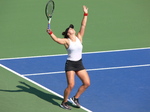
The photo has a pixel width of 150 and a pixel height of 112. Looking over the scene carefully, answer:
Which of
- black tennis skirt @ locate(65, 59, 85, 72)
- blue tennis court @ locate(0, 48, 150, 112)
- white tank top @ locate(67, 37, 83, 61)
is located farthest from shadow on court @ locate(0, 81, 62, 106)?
white tank top @ locate(67, 37, 83, 61)

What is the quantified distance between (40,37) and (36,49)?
122 centimetres

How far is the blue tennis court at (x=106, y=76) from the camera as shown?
13.0 m

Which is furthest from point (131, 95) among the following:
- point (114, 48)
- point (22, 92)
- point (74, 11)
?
point (74, 11)

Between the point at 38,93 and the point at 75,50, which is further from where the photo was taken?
the point at 38,93

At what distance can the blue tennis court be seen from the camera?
1302 cm

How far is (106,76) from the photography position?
1491 cm

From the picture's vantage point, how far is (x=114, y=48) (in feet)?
57.6

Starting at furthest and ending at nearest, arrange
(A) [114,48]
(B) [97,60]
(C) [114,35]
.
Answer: (C) [114,35] → (A) [114,48] → (B) [97,60]

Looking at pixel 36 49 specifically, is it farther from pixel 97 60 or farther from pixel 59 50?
pixel 97 60

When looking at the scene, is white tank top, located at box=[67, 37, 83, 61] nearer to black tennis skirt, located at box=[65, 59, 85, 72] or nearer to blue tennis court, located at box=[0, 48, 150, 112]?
black tennis skirt, located at box=[65, 59, 85, 72]

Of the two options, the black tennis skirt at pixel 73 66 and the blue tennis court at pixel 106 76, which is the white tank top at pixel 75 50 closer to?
the black tennis skirt at pixel 73 66

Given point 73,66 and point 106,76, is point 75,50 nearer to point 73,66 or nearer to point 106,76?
point 73,66

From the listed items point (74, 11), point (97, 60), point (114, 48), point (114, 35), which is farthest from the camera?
point (74, 11)

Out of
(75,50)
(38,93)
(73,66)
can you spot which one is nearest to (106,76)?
(38,93)
